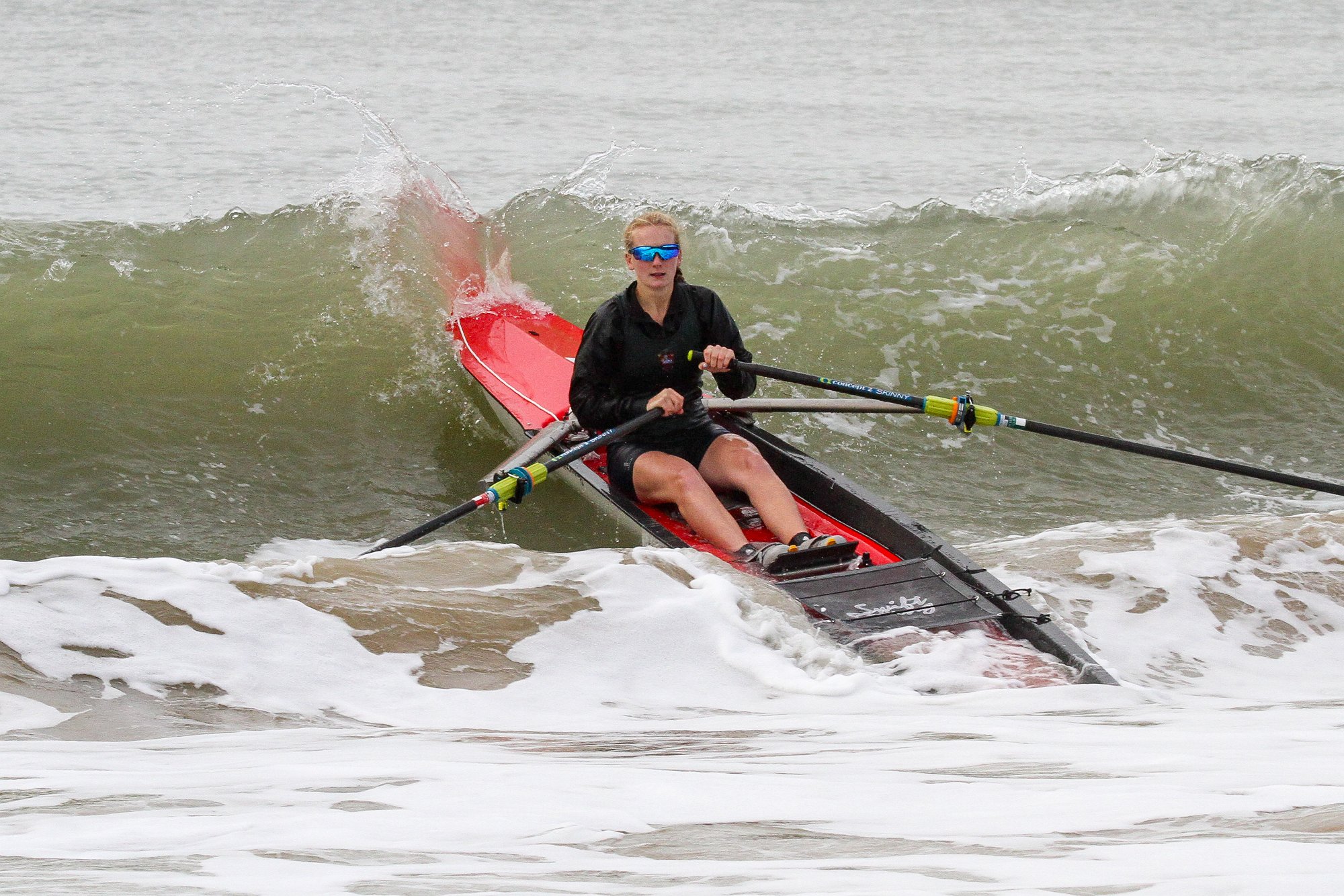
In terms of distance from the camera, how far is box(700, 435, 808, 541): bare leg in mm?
5145

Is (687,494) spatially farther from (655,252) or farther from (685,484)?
(655,252)

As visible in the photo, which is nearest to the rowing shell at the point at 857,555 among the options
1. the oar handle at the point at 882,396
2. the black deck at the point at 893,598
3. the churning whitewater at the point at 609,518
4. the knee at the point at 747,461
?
the black deck at the point at 893,598

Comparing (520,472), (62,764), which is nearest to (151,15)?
(520,472)

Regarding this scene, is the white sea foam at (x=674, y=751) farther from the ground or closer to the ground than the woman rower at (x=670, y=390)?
closer to the ground

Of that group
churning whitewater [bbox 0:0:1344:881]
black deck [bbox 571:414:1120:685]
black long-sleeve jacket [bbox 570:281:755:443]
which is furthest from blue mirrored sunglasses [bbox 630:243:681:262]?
churning whitewater [bbox 0:0:1344:881]

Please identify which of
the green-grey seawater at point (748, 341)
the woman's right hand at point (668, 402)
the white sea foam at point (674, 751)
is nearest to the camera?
the white sea foam at point (674, 751)

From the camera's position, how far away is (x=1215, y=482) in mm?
7523

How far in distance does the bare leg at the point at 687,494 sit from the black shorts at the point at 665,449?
0.04m

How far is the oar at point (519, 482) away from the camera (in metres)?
5.14

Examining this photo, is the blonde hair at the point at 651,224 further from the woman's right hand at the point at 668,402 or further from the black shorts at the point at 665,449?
the black shorts at the point at 665,449

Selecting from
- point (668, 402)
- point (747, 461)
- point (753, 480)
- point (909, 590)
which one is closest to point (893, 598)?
point (909, 590)

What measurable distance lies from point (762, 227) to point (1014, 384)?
122 inches

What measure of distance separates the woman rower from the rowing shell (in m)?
0.16

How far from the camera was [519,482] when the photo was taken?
5234 mm
